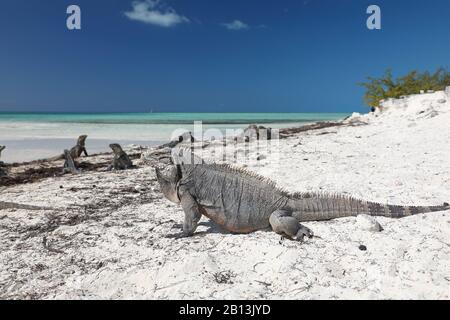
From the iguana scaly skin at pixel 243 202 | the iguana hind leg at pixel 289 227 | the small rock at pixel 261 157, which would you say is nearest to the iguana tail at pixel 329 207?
the iguana scaly skin at pixel 243 202

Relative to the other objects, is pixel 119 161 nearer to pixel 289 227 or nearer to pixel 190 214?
pixel 190 214

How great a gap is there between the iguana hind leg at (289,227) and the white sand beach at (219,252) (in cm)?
8

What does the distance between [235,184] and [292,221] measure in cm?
65

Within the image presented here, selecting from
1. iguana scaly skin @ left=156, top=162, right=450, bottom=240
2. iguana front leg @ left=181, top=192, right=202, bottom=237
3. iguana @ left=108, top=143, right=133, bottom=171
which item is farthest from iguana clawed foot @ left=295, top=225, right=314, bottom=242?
iguana @ left=108, top=143, right=133, bottom=171

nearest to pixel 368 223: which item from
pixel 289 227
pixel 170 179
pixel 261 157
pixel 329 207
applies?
pixel 329 207

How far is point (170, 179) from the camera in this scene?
11.5 feet

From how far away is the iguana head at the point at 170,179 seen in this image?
3.49 metres

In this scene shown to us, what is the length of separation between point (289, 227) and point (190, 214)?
94 cm

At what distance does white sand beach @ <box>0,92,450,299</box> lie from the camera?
2447 millimetres

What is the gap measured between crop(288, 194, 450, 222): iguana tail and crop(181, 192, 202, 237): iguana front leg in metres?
0.91

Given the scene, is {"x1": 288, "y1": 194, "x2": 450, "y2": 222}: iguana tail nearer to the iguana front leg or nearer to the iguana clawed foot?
the iguana clawed foot

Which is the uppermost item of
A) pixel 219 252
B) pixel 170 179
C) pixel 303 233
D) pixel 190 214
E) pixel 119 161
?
pixel 170 179

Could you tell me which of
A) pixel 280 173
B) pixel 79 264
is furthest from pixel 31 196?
pixel 280 173
